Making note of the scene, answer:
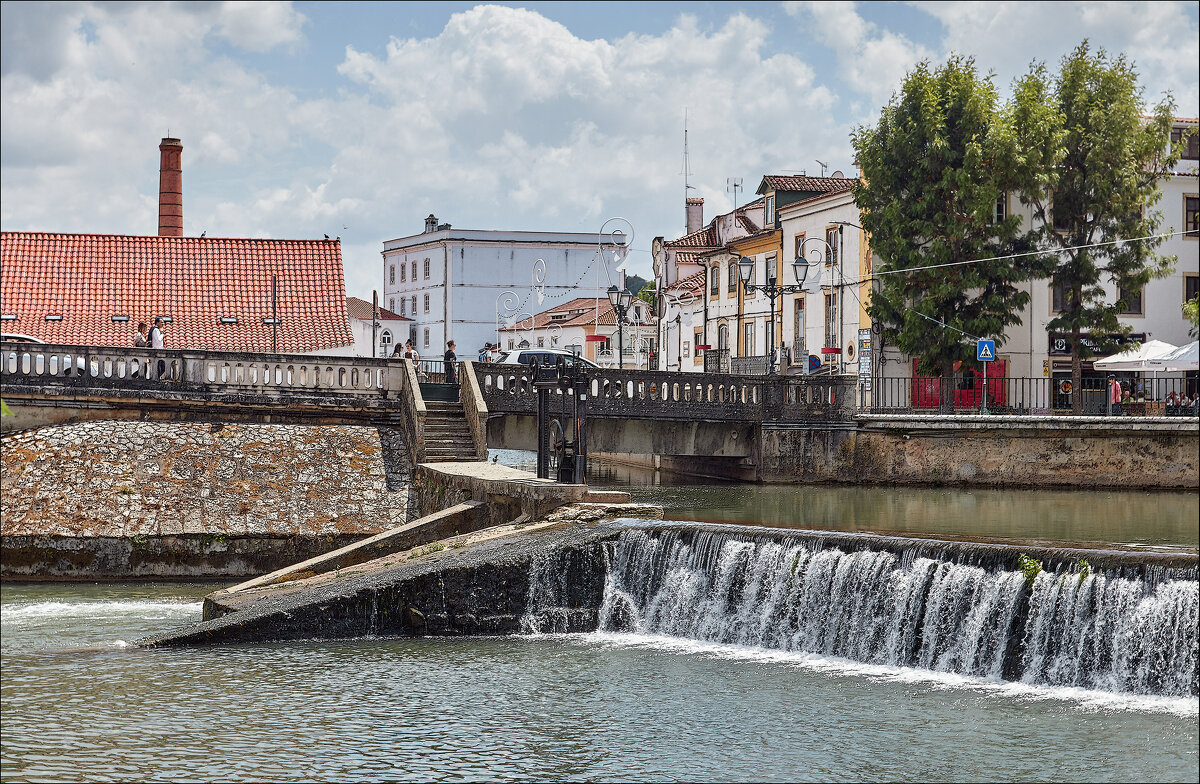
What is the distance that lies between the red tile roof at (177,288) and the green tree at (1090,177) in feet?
65.1

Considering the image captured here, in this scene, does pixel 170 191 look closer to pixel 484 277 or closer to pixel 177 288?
pixel 177 288

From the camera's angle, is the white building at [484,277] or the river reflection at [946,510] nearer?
the river reflection at [946,510]

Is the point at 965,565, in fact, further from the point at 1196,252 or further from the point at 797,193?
the point at 797,193

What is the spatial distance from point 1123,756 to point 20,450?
70.5ft

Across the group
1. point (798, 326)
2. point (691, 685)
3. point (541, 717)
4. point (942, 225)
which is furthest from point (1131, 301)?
point (541, 717)

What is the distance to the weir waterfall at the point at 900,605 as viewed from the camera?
1542 cm

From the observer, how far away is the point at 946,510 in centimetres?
2853

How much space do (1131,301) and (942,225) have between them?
8125 millimetres

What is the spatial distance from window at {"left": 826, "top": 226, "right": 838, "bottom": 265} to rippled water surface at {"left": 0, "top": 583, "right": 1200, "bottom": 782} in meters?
31.1

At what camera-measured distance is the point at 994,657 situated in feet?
53.4

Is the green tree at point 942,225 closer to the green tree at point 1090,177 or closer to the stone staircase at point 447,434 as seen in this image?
the green tree at point 1090,177

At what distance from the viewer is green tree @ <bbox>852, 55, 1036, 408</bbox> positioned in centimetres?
4094

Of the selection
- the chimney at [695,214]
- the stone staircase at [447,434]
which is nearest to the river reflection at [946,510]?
the stone staircase at [447,434]

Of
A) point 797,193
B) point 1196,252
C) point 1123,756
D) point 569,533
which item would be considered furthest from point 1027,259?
point 1123,756
